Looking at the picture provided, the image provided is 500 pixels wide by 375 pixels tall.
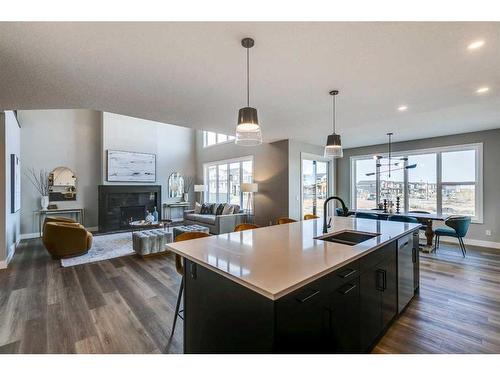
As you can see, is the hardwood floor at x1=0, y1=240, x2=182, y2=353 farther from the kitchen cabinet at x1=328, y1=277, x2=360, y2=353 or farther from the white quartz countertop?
the kitchen cabinet at x1=328, y1=277, x2=360, y2=353

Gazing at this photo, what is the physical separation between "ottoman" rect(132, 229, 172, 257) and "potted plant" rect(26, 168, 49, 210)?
3.74 meters

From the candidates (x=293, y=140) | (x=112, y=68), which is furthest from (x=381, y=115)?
(x=112, y=68)

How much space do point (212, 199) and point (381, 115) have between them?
21.1 feet

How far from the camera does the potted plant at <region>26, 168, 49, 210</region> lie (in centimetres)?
625

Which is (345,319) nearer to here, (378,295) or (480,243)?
(378,295)

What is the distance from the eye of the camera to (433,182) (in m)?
5.79

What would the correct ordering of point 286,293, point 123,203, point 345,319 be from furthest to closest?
point 123,203, point 345,319, point 286,293

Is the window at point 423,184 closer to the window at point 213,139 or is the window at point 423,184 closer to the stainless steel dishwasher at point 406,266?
the stainless steel dishwasher at point 406,266

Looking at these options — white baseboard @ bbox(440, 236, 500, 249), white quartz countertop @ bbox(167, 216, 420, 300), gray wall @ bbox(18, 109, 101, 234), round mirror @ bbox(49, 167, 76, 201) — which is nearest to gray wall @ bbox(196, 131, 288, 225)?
white quartz countertop @ bbox(167, 216, 420, 300)

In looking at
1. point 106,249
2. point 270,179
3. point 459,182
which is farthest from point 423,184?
point 106,249

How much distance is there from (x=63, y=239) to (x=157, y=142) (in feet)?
16.1

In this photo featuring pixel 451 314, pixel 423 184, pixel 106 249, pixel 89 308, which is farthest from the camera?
pixel 423 184

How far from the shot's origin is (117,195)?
7277mm
